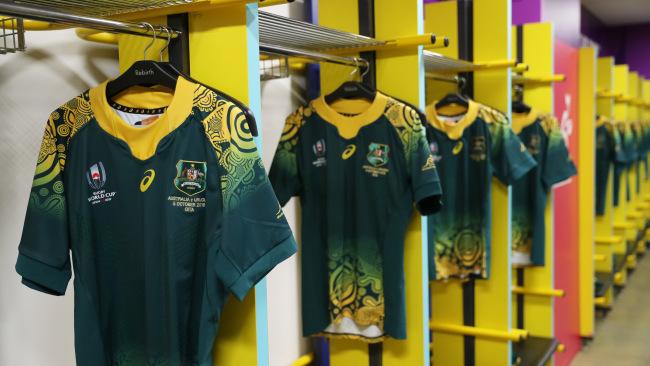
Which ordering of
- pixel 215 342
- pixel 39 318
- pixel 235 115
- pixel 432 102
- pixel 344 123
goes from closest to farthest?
1. pixel 235 115
2. pixel 215 342
3. pixel 39 318
4. pixel 344 123
5. pixel 432 102

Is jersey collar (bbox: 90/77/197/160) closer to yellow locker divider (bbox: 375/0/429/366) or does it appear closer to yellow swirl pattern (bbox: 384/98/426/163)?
yellow swirl pattern (bbox: 384/98/426/163)

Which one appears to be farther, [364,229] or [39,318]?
[364,229]

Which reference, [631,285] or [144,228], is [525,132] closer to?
[144,228]

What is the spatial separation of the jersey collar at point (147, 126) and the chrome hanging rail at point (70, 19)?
0.13 meters

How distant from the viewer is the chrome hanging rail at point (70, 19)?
3.62 ft

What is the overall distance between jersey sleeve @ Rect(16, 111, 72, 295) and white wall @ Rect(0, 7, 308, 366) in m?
0.22

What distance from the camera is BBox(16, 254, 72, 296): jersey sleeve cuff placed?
1344 mm

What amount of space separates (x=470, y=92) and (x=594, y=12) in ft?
21.5

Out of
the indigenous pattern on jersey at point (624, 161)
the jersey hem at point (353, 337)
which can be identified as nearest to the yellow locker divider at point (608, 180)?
the indigenous pattern on jersey at point (624, 161)

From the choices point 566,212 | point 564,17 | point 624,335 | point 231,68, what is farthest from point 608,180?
point 231,68

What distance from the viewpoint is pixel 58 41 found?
5.47 ft

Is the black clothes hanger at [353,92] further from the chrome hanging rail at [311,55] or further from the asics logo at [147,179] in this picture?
the asics logo at [147,179]

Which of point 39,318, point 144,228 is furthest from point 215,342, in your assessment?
point 39,318

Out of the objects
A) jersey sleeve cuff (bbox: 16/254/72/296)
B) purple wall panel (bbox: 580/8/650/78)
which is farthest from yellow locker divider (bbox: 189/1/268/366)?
purple wall panel (bbox: 580/8/650/78)
